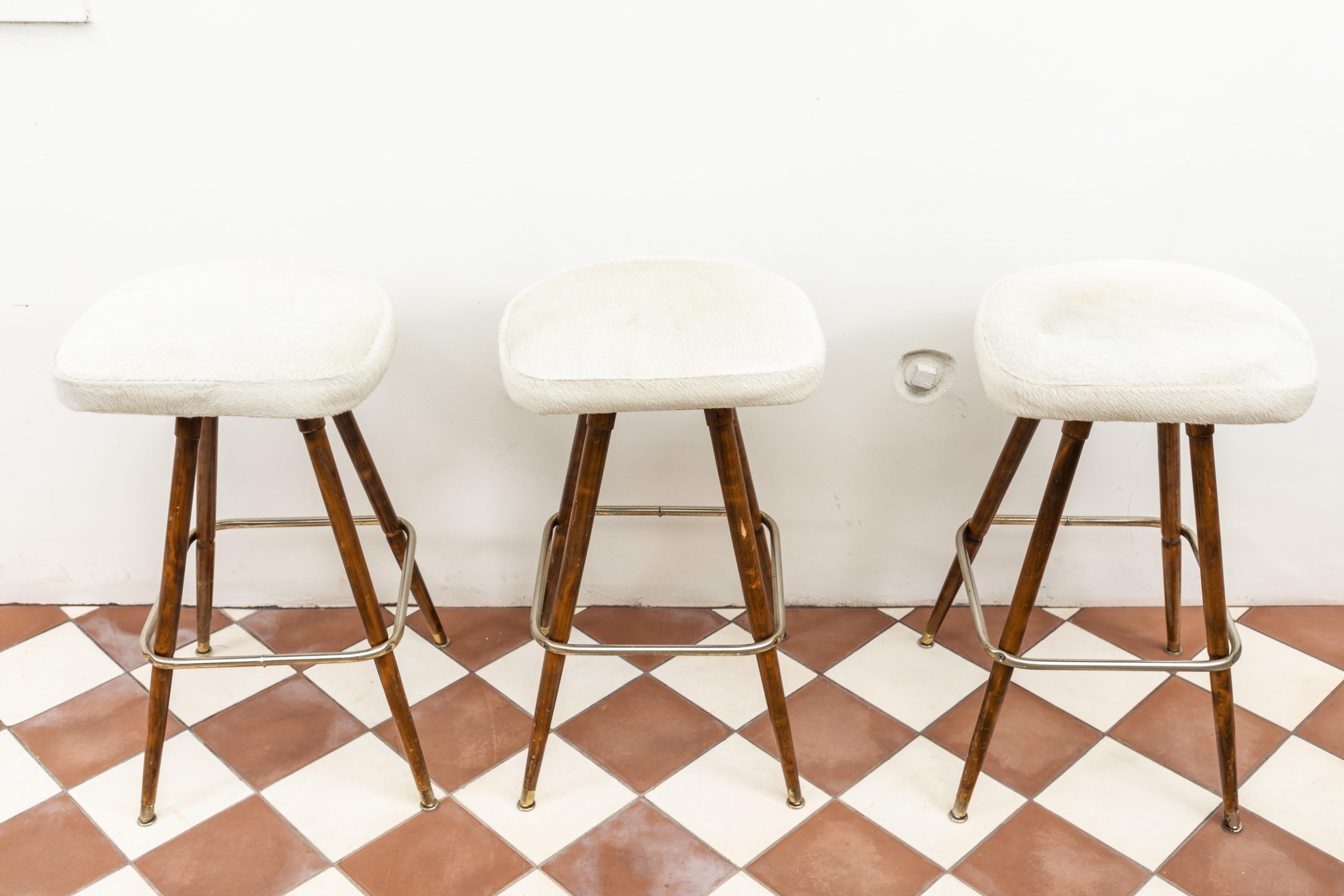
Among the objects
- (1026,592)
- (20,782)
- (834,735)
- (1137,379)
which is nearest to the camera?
(1137,379)

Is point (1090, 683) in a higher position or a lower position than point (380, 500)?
lower

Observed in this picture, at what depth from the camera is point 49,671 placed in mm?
2314

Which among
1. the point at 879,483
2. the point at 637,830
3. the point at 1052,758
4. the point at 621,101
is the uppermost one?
the point at 621,101

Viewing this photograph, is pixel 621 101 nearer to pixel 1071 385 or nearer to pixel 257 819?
pixel 1071 385

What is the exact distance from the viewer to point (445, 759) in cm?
206

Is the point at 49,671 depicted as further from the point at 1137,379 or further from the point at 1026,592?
the point at 1137,379

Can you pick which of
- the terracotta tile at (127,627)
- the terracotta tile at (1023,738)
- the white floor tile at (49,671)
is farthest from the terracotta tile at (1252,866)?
the white floor tile at (49,671)

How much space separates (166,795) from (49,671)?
1.85 feet

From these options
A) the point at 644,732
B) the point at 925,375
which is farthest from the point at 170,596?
the point at 925,375

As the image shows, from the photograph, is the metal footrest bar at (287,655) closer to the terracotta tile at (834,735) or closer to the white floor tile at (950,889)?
the terracotta tile at (834,735)

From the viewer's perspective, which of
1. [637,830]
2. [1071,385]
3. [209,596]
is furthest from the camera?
[209,596]

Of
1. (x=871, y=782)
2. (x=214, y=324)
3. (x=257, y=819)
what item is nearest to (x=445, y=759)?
(x=257, y=819)

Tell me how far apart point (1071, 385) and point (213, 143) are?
5.37 feet

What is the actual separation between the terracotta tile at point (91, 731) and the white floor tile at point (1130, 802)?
1802mm
